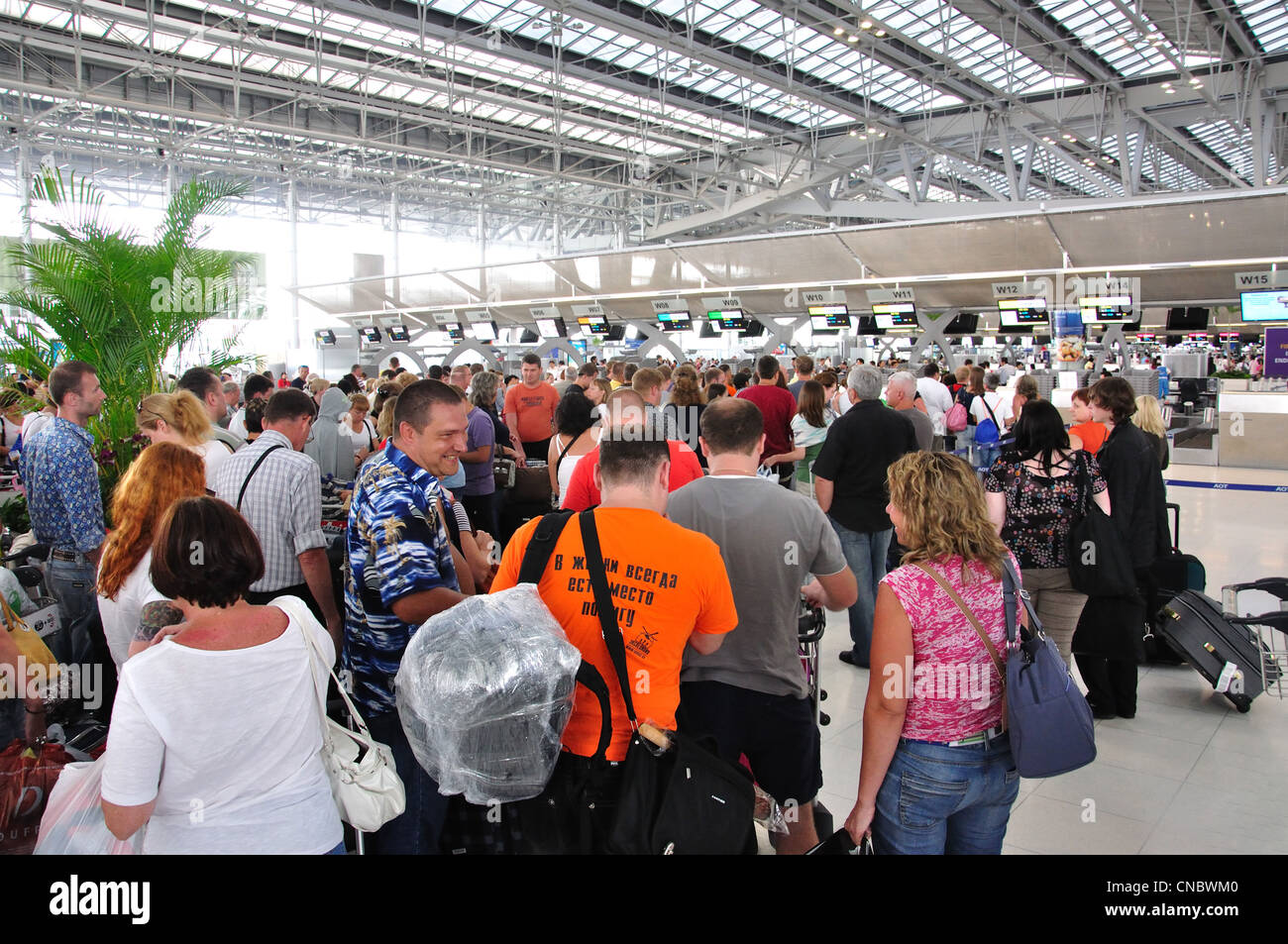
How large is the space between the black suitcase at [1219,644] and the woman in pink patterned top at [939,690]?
2945 mm

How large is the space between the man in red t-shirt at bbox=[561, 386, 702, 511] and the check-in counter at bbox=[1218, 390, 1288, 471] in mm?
13831

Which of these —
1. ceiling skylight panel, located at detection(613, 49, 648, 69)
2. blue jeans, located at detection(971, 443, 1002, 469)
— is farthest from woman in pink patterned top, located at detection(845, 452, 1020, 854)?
ceiling skylight panel, located at detection(613, 49, 648, 69)

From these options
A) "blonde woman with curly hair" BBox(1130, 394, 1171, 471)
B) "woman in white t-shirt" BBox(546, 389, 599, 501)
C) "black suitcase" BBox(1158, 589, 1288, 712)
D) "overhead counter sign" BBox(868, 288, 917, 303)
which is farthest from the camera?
"overhead counter sign" BBox(868, 288, 917, 303)

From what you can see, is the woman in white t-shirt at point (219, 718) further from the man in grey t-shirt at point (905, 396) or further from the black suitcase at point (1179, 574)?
the black suitcase at point (1179, 574)

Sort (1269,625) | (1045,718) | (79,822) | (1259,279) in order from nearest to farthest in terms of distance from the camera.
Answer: (79,822), (1045,718), (1269,625), (1259,279)

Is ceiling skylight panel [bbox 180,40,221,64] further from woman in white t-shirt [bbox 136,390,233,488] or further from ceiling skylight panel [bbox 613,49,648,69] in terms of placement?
woman in white t-shirt [bbox 136,390,233,488]

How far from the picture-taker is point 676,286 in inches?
649

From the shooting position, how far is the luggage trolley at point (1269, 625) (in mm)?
4238

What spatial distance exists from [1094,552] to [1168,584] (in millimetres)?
1734

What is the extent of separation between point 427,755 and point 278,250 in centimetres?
3473

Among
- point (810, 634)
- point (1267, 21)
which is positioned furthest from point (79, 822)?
point (1267, 21)

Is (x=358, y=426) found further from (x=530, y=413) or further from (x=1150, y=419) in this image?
(x=1150, y=419)

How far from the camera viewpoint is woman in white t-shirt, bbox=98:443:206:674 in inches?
108

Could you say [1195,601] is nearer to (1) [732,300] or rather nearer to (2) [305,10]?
(1) [732,300]
